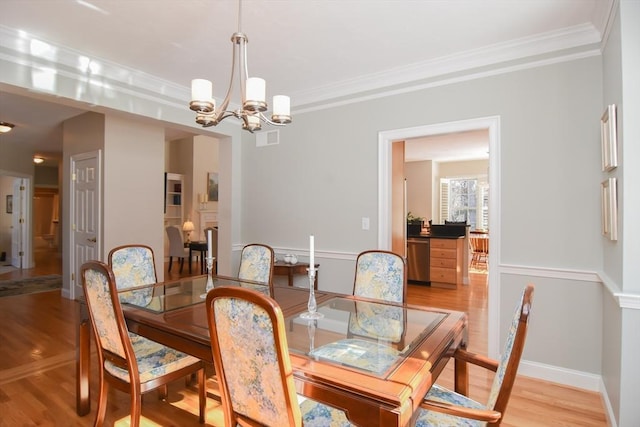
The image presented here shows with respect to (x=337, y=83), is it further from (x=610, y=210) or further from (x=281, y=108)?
(x=610, y=210)

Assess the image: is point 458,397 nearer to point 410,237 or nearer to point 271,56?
point 271,56

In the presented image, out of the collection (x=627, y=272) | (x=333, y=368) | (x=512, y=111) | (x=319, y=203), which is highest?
(x=512, y=111)

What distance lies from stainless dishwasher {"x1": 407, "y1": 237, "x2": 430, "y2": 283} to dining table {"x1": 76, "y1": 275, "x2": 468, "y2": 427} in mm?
4314

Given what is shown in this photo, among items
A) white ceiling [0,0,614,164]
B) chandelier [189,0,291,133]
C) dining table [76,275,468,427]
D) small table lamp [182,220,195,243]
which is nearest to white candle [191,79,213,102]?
chandelier [189,0,291,133]

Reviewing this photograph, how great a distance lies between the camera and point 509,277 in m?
2.92

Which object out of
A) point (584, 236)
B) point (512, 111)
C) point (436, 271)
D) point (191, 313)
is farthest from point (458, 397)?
point (436, 271)

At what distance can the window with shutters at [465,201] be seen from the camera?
930 centimetres

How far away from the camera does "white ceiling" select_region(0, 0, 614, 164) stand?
7.57 feet

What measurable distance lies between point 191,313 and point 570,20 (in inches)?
122

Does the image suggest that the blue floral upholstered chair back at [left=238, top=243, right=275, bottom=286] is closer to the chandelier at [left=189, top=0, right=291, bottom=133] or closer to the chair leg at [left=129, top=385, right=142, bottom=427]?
the chandelier at [left=189, top=0, right=291, bottom=133]

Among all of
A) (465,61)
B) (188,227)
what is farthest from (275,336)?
(188,227)

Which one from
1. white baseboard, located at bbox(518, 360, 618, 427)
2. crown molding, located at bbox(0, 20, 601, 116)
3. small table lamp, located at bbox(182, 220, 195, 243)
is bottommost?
white baseboard, located at bbox(518, 360, 618, 427)

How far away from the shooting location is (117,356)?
190cm

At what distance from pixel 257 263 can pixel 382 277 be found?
3.67 ft
